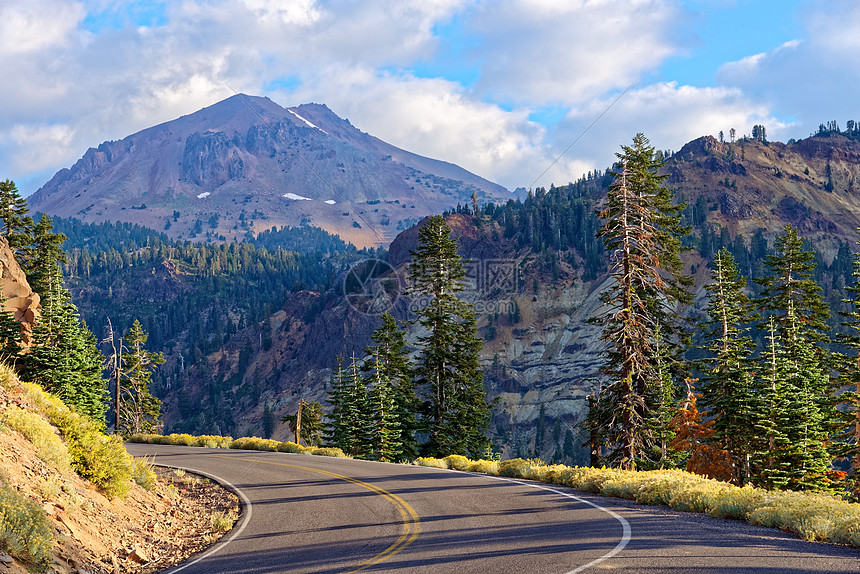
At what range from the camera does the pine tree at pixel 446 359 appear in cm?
4322

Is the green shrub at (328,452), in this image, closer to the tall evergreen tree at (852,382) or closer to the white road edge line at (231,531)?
the white road edge line at (231,531)

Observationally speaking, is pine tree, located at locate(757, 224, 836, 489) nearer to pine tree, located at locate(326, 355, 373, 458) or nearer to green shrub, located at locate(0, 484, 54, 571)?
pine tree, located at locate(326, 355, 373, 458)

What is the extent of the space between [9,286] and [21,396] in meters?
41.2

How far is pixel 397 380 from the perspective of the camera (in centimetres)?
5072

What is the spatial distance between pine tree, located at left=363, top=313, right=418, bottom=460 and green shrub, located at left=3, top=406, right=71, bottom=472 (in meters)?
29.8

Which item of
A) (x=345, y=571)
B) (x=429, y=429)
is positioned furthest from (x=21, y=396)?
(x=429, y=429)

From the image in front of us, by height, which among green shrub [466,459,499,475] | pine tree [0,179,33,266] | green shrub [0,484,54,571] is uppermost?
pine tree [0,179,33,266]

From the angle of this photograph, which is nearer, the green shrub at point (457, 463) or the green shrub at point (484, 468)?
the green shrub at point (484, 468)

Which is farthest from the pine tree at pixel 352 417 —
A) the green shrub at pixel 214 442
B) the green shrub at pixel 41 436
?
the green shrub at pixel 41 436

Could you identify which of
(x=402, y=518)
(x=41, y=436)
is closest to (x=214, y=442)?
(x=41, y=436)

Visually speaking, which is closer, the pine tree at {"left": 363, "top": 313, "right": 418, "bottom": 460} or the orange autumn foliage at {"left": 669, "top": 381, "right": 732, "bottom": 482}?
the orange autumn foliage at {"left": 669, "top": 381, "right": 732, "bottom": 482}

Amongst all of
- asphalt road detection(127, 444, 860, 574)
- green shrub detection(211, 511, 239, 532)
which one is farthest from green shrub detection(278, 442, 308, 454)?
green shrub detection(211, 511, 239, 532)

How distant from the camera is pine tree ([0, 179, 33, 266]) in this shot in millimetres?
55125

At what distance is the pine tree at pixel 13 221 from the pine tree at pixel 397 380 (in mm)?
33414
